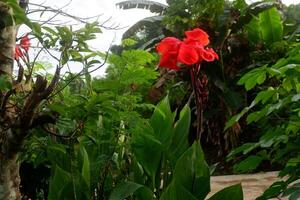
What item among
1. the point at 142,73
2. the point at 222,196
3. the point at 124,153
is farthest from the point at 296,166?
the point at 124,153

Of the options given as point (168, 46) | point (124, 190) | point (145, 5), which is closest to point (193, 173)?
point (124, 190)

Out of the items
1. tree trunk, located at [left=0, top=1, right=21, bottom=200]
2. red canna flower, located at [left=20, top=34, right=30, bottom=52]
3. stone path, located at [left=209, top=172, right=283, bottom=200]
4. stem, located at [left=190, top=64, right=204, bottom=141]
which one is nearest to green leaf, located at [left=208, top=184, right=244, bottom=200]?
stem, located at [left=190, top=64, right=204, bottom=141]

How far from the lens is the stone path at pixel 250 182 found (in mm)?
4100

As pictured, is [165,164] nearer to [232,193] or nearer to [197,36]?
[232,193]

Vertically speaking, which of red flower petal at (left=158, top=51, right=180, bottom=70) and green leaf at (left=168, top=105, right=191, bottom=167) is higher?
red flower petal at (left=158, top=51, right=180, bottom=70)

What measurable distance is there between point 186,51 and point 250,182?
11.0 ft

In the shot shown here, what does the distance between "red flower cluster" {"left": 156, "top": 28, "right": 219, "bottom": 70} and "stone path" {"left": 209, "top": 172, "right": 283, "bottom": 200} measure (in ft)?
7.42

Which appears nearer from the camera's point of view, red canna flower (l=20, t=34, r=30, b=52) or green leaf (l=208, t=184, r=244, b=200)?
red canna flower (l=20, t=34, r=30, b=52)

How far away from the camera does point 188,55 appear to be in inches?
69.9

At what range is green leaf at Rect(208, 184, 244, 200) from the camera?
1.62 metres

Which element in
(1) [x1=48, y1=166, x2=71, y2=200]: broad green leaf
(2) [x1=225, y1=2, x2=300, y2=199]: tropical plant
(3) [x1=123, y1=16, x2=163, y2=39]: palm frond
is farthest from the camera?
(3) [x1=123, y1=16, x2=163, y2=39]: palm frond

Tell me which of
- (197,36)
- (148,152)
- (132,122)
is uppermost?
(197,36)

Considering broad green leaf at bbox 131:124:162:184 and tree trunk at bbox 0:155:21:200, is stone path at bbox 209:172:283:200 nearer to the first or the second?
broad green leaf at bbox 131:124:162:184

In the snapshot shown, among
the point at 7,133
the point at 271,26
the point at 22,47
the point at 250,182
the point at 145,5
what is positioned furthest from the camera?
the point at 145,5
